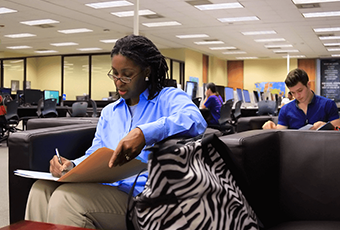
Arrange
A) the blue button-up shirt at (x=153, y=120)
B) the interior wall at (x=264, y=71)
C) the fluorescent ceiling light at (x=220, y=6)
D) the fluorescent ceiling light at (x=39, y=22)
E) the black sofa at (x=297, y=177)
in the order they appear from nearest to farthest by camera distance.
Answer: the blue button-up shirt at (x=153, y=120), the black sofa at (x=297, y=177), the fluorescent ceiling light at (x=220, y=6), the fluorescent ceiling light at (x=39, y=22), the interior wall at (x=264, y=71)

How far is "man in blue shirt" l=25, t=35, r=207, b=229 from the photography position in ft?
3.55

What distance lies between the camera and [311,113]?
8.14 ft

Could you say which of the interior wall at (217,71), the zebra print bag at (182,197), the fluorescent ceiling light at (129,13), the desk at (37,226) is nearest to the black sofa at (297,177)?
the zebra print bag at (182,197)

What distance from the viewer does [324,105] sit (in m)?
2.46

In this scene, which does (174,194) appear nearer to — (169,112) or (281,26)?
(169,112)

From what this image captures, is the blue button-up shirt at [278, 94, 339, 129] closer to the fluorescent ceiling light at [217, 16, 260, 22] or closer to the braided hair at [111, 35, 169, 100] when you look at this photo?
the braided hair at [111, 35, 169, 100]

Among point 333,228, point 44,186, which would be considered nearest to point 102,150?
point 44,186

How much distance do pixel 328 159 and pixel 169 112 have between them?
679 mm

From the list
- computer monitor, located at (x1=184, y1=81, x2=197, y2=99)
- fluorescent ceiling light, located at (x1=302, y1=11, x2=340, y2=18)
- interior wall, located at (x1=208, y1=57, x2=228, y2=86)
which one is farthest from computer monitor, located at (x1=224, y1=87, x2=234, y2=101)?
interior wall, located at (x1=208, y1=57, x2=228, y2=86)

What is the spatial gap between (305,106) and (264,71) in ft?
50.9

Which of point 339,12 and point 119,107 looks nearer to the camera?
point 119,107

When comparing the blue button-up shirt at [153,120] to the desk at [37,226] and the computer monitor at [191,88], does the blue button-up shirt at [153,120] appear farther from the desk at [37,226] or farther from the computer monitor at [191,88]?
the computer monitor at [191,88]

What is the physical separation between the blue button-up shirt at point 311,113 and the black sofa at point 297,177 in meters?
1.01

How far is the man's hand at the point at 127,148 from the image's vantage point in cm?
93
